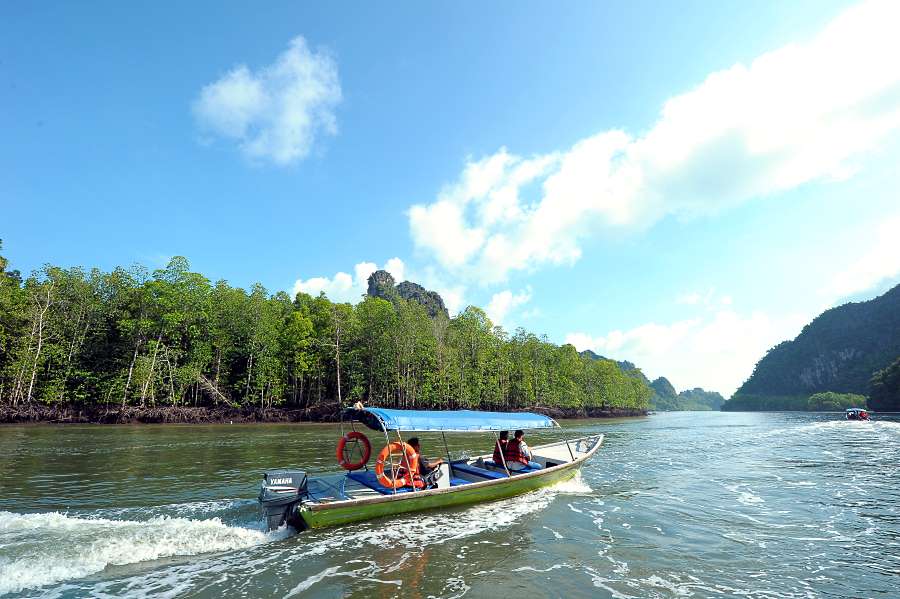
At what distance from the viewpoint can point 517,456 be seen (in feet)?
48.7

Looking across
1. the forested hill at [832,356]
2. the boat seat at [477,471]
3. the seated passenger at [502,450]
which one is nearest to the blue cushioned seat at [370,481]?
the boat seat at [477,471]

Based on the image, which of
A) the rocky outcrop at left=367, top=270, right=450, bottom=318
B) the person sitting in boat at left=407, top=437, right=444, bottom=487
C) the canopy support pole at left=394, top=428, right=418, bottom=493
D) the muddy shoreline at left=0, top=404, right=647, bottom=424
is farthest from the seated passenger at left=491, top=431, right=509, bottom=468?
the rocky outcrop at left=367, top=270, right=450, bottom=318

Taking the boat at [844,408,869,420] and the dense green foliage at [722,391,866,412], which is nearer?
the boat at [844,408,869,420]

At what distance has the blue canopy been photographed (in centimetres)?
1130

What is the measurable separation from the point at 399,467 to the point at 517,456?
5097mm

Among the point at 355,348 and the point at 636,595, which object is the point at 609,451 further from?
the point at 355,348

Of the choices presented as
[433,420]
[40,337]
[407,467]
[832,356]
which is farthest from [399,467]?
[832,356]

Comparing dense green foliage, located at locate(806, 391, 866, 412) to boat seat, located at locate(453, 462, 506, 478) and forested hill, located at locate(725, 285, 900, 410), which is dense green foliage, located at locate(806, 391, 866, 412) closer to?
forested hill, located at locate(725, 285, 900, 410)

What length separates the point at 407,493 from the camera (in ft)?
35.4

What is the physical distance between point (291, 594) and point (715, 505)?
43.4 feet

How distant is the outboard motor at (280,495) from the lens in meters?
9.48

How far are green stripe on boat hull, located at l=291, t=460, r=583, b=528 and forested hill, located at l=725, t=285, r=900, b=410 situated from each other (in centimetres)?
16034

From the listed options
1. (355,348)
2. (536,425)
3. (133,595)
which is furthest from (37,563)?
(355,348)

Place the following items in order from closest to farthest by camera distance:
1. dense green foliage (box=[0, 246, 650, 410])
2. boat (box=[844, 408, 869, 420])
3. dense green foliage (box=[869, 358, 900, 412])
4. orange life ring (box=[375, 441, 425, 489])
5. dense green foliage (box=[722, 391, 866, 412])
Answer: orange life ring (box=[375, 441, 425, 489]) → dense green foliage (box=[0, 246, 650, 410]) → boat (box=[844, 408, 869, 420]) → dense green foliage (box=[869, 358, 900, 412]) → dense green foliage (box=[722, 391, 866, 412])
